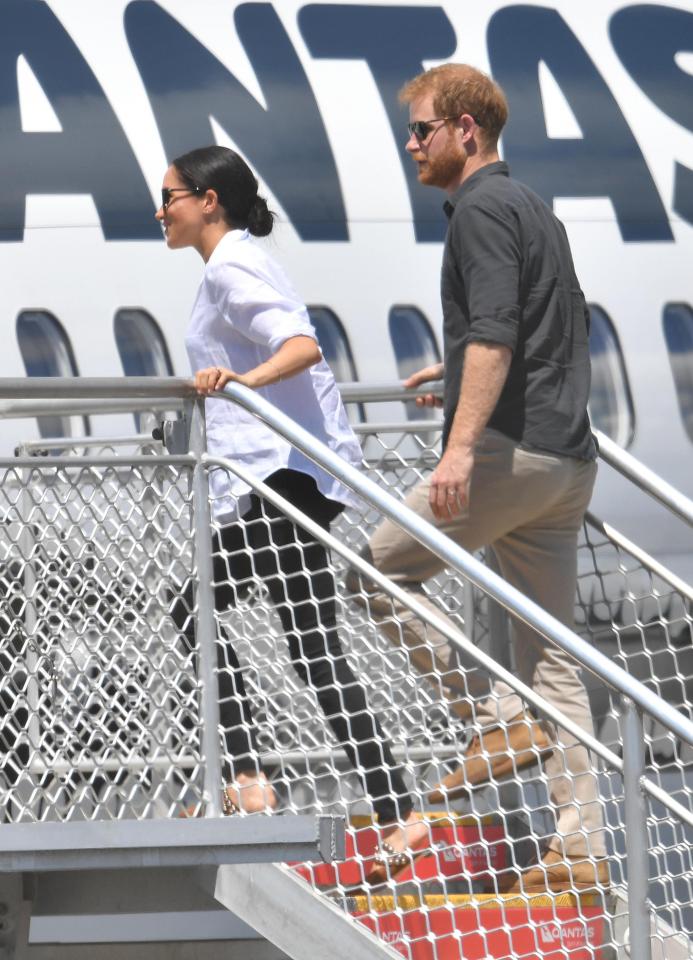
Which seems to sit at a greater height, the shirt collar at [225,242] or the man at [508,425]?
the shirt collar at [225,242]

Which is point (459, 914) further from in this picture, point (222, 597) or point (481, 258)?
point (481, 258)

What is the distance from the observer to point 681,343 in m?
6.06

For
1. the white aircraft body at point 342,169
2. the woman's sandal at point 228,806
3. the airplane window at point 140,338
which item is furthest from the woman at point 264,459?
the airplane window at point 140,338

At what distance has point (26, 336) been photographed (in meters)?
5.61

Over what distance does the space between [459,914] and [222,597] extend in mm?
730

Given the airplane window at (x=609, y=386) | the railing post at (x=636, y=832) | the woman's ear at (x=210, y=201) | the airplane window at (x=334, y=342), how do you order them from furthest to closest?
the airplane window at (x=609, y=386), the airplane window at (x=334, y=342), the woman's ear at (x=210, y=201), the railing post at (x=636, y=832)

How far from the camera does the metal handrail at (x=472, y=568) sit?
2596 millimetres

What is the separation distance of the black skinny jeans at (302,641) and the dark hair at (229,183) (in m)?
0.66

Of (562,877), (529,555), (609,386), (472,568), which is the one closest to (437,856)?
(562,877)

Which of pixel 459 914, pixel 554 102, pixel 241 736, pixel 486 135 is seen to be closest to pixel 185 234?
pixel 486 135

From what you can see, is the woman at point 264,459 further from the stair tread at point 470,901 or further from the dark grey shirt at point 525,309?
the dark grey shirt at point 525,309

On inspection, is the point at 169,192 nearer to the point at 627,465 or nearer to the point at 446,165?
the point at 446,165

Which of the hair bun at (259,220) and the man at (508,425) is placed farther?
the hair bun at (259,220)

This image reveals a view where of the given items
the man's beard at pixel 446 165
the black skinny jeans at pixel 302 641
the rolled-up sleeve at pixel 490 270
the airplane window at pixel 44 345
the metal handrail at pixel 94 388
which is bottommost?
the black skinny jeans at pixel 302 641
